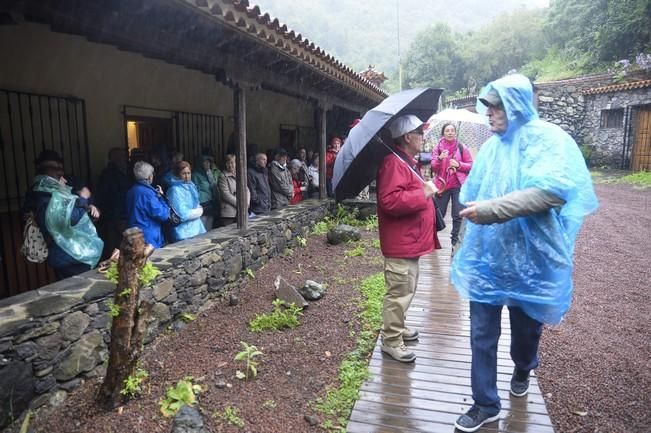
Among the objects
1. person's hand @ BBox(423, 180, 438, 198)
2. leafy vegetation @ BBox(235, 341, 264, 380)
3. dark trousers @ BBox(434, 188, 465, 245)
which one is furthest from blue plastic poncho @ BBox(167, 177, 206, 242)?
dark trousers @ BBox(434, 188, 465, 245)

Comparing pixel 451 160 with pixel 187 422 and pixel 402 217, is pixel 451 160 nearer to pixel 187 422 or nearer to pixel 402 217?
pixel 402 217

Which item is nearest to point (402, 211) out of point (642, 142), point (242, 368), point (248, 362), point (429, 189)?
point (429, 189)

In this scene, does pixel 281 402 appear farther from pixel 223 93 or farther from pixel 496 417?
pixel 223 93

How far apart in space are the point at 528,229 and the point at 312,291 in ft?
10.1

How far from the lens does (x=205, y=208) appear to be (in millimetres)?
6047

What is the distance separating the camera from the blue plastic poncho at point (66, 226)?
357cm

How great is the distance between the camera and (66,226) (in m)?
3.65

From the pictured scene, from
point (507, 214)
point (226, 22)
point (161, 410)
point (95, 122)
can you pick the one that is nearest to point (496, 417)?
point (507, 214)

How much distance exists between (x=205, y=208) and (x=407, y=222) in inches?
140

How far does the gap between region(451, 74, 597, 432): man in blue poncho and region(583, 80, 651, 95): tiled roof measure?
17503 millimetres

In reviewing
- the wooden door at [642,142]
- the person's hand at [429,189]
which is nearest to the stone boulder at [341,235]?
the person's hand at [429,189]

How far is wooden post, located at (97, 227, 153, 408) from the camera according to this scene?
2.82 metres

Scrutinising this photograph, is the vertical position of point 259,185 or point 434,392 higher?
point 259,185

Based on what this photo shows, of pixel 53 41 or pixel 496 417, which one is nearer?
pixel 496 417
